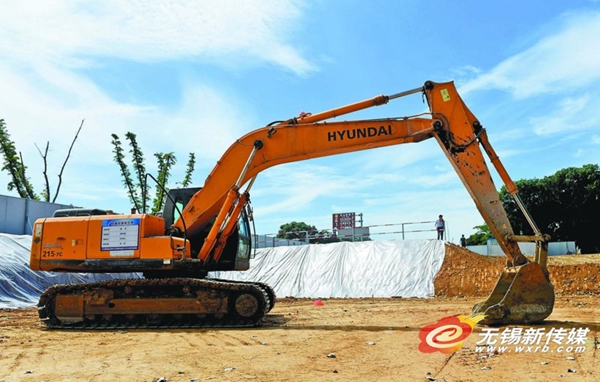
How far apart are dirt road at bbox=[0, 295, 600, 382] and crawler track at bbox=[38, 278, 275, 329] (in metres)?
0.50

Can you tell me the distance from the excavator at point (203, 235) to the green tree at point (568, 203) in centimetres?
3150

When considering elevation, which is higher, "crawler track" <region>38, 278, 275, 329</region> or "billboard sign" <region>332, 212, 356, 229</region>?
"billboard sign" <region>332, 212, 356, 229</region>

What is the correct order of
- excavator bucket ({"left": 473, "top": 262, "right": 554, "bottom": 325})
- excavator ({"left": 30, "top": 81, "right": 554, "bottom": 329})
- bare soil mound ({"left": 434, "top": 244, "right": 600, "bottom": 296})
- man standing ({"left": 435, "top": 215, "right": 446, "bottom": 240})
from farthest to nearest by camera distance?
man standing ({"left": 435, "top": 215, "right": 446, "bottom": 240}) → bare soil mound ({"left": 434, "top": 244, "right": 600, "bottom": 296}) → excavator ({"left": 30, "top": 81, "right": 554, "bottom": 329}) → excavator bucket ({"left": 473, "top": 262, "right": 554, "bottom": 325})

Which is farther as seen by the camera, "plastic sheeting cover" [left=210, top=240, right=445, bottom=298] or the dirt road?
"plastic sheeting cover" [left=210, top=240, right=445, bottom=298]

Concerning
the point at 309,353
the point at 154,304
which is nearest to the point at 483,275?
the point at 154,304

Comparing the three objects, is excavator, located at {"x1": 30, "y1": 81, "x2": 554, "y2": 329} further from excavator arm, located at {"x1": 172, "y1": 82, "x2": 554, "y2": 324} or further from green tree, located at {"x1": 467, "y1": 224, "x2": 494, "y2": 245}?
green tree, located at {"x1": 467, "y1": 224, "x2": 494, "y2": 245}

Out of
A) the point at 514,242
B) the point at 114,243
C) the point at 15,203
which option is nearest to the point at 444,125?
the point at 514,242

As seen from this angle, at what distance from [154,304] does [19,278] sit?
1069 cm

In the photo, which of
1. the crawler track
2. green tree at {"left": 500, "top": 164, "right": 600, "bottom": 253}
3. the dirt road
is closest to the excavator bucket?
the dirt road

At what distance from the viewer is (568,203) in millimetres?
40250

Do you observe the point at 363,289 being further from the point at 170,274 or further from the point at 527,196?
the point at 527,196

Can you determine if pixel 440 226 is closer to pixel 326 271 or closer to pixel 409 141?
pixel 326 271

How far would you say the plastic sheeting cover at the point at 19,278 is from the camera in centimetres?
1680

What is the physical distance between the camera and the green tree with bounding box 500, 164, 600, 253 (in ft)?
128
